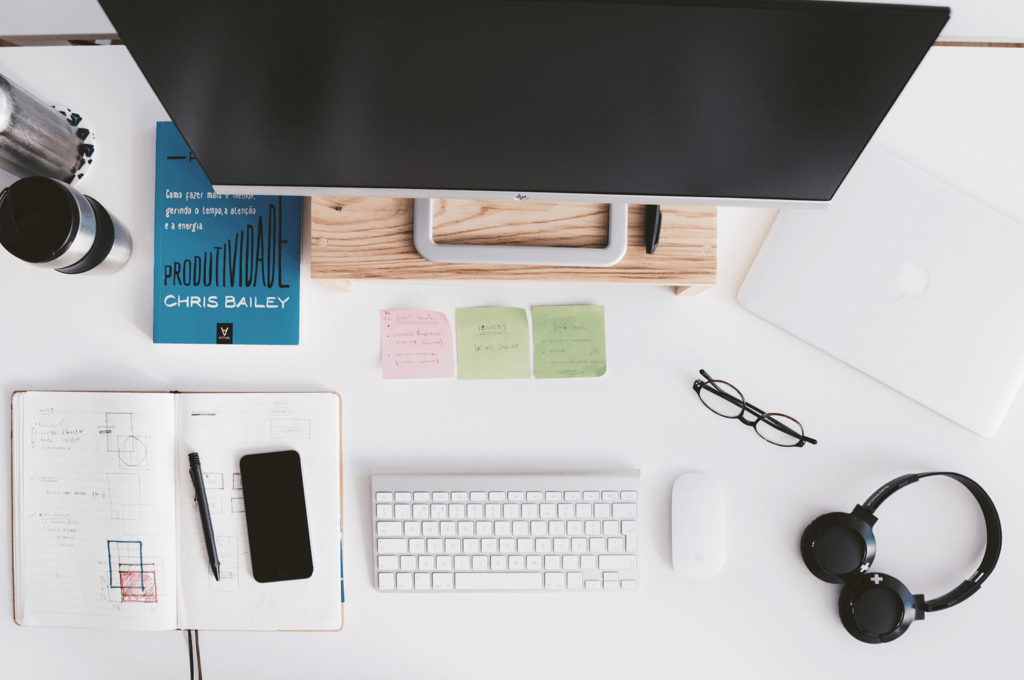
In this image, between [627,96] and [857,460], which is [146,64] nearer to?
[627,96]

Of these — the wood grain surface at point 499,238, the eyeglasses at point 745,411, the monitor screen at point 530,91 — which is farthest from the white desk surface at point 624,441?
the monitor screen at point 530,91

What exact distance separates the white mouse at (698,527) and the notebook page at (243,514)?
0.47 m

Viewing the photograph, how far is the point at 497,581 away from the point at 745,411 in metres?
0.42

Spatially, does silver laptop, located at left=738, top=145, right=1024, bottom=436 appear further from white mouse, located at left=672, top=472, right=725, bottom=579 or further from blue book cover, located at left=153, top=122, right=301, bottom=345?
blue book cover, located at left=153, top=122, right=301, bottom=345

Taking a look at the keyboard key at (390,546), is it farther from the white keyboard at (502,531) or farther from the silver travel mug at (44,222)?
the silver travel mug at (44,222)

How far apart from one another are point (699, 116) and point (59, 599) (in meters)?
1.02

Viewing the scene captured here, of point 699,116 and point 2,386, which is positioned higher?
point 699,116

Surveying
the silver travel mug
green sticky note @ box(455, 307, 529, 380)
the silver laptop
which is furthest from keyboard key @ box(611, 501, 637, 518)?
the silver travel mug

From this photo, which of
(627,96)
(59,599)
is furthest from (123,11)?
(59,599)

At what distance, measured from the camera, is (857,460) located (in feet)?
2.58

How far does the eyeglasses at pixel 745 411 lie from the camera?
0.78 meters

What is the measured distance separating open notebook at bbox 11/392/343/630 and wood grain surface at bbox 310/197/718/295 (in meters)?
0.23

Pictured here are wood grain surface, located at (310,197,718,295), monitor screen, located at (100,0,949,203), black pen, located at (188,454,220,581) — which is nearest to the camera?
monitor screen, located at (100,0,949,203)

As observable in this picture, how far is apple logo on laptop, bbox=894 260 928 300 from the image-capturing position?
2.46 ft
